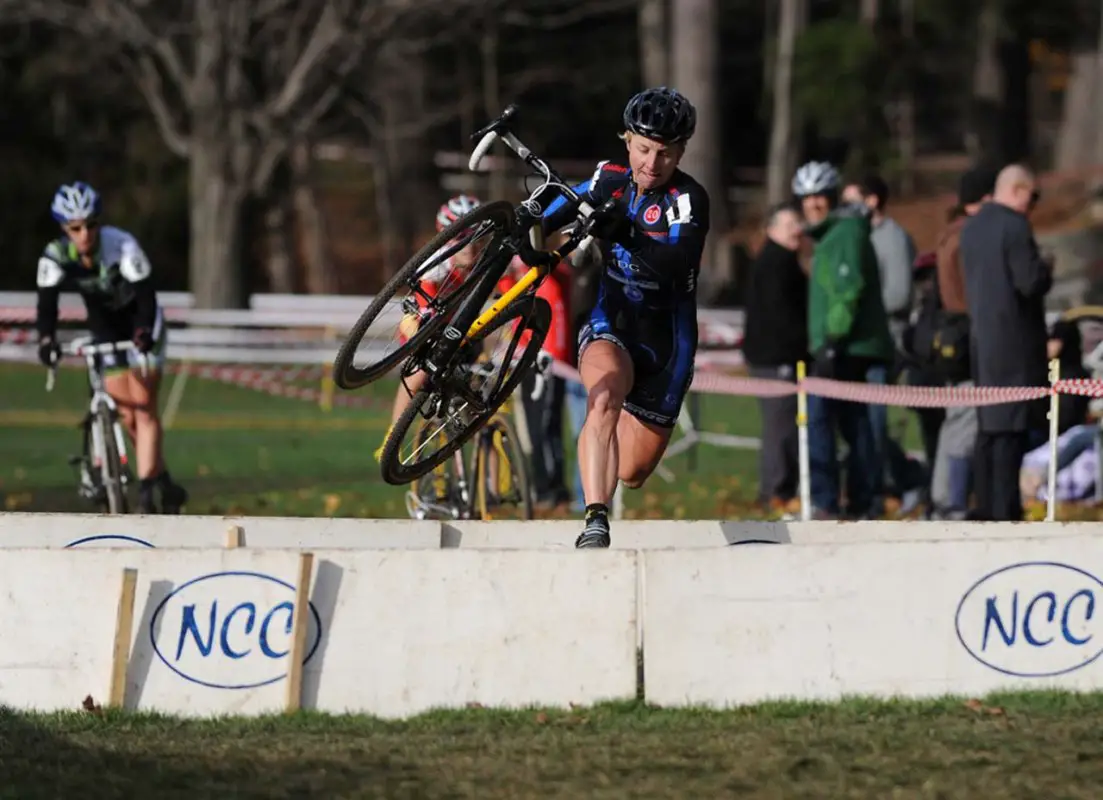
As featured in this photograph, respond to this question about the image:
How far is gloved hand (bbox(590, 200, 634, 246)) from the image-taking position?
9.02 metres

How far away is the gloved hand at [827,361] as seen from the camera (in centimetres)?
1446

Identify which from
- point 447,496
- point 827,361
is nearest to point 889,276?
point 827,361

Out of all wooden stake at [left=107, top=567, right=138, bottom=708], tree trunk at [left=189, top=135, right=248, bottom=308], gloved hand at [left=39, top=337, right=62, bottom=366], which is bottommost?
wooden stake at [left=107, top=567, right=138, bottom=708]

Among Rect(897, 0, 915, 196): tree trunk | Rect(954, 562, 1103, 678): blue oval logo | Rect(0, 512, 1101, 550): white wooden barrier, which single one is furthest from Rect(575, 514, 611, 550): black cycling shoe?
Rect(897, 0, 915, 196): tree trunk

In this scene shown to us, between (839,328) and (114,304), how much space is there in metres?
4.46

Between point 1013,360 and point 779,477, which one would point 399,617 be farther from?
point 779,477

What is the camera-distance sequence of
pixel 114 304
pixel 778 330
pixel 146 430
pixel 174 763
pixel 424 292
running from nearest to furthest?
pixel 174 763 < pixel 424 292 < pixel 114 304 < pixel 146 430 < pixel 778 330

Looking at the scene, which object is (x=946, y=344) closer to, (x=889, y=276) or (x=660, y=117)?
(x=889, y=276)

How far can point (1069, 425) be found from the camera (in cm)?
1309

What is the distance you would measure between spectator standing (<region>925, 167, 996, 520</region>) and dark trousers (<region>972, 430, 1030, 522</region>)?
827mm

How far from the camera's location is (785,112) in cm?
4275

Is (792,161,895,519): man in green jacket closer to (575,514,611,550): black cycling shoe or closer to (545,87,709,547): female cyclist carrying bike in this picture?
(545,87,709,547): female cyclist carrying bike

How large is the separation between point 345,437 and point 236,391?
5.63 m

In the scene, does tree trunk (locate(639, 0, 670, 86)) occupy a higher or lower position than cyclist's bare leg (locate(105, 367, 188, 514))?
higher
